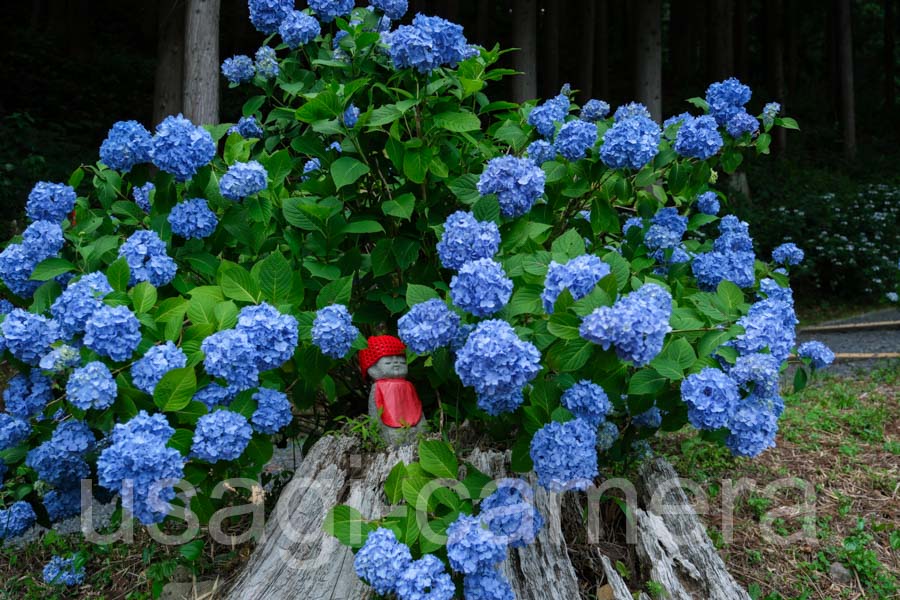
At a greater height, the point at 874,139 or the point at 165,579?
the point at 874,139

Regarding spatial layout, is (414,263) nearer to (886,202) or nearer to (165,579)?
(165,579)

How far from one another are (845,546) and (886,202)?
11792mm

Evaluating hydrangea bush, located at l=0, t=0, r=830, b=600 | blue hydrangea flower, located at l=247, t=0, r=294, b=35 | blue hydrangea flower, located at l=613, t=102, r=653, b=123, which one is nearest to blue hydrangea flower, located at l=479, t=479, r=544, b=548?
hydrangea bush, located at l=0, t=0, r=830, b=600

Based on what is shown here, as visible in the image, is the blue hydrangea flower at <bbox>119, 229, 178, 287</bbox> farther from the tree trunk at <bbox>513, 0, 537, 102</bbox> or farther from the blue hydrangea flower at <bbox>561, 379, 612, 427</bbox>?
the tree trunk at <bbox>513, 0, 537, 102</bbox>

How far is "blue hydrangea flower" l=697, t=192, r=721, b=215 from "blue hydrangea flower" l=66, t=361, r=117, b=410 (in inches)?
90.0

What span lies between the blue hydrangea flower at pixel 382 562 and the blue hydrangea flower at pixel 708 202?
6.50ft

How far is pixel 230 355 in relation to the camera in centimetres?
196

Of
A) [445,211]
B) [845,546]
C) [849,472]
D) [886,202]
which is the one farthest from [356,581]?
[886,202]

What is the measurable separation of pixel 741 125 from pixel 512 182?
3.76 ft

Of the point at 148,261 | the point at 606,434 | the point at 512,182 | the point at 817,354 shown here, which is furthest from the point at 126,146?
the point at 817,354

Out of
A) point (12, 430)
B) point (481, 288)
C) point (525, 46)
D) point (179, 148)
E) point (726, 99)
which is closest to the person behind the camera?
point (481, 288)

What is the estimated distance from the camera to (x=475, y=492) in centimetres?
208

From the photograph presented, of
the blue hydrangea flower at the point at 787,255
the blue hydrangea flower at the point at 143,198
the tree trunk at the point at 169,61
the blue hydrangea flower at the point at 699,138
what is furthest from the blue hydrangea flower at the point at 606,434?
the tree trunk at the point at 169,61

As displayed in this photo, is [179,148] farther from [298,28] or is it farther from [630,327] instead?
[630,327]
